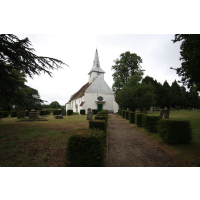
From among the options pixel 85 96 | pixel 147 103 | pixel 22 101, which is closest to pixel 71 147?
pixel 22 101

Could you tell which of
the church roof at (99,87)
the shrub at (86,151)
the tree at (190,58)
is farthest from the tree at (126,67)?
the shrub at (86,151)

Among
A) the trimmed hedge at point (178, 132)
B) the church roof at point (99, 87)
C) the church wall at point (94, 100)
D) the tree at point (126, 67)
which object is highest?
the tree at point (126, 67)

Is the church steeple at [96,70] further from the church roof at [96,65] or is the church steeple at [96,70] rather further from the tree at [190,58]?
the tree at [190,58]

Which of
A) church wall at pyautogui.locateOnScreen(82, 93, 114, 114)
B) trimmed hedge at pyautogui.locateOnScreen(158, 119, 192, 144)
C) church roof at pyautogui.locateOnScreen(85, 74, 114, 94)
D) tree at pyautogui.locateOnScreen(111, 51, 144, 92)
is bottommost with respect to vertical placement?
trimmed hedge at pyautogui.locateOnScreen(158, 119, 192, 144)

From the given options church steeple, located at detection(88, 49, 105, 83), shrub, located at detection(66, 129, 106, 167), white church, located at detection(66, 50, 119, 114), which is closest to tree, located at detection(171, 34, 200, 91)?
shrub, located at detection(66, 129, 106, 167)

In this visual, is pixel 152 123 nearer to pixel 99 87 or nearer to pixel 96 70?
pixel 99 87

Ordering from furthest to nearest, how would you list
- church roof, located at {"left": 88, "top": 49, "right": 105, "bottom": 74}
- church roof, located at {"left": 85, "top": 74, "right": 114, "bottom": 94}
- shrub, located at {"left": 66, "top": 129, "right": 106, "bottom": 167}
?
church roof, located at {"left": 88, "top": 49, "right": 105, "bottom": 74}, church roof, located at {"left": 85, "top": 74, "right": 114, "bottom": 94}, shrub, located at {"left": 66, "top": 129, "right": 106, "bottom": 167}

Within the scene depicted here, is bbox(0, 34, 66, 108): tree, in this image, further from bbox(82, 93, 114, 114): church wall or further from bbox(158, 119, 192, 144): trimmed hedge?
bbox(82, 93, 114, 114): church wall

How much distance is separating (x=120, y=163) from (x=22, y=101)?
8.94m

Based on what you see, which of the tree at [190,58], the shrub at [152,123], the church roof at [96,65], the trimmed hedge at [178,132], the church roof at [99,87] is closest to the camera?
the trimmed hedge at [178,132]

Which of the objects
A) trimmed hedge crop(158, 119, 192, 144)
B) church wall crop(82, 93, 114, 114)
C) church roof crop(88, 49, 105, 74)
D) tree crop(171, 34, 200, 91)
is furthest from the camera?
church roof crop(88, 49, 105, 74)

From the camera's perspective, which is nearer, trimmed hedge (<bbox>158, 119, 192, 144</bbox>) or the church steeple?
trimmed hedge (<bbox>158, 119, 192, 144</bbox>)

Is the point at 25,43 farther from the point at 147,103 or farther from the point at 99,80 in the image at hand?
the point at 99,80

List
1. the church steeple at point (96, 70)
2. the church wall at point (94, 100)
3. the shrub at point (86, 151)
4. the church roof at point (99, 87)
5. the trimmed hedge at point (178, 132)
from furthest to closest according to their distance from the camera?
the church steeple at point (96, 70), the church roof at point (99, 87), the church wall at point (94, 100), the trimmed hedge at point (178, 132), the shrub at point (86, 151)
